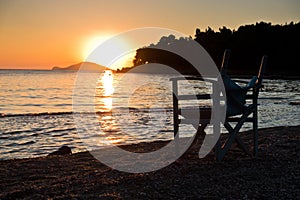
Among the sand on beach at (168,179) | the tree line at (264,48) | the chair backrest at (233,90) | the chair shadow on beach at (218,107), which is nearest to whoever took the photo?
the sand on beach at (168,179)

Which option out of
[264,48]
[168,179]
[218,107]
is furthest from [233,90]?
[264,48]

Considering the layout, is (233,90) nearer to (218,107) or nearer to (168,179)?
Result: (218,107)

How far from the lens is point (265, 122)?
1619 centimetres

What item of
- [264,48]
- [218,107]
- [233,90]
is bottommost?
[218,107]

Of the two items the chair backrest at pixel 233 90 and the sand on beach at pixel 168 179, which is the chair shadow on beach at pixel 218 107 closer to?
the chair backrest at pixel 233 90

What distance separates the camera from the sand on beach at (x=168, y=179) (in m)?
4.62

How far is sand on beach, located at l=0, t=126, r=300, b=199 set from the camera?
4.62 meters

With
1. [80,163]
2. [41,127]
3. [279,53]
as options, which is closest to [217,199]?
[80,163]

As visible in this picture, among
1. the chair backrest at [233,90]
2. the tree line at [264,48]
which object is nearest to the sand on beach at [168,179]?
the chair backrest at [233,90]

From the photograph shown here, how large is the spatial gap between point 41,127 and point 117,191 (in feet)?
38.6

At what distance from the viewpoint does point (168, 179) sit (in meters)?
5.28

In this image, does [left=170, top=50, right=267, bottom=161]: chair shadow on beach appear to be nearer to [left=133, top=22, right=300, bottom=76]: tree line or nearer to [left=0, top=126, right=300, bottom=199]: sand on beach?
[left=0, top=126, right=300, bottom=199]: sand on beach

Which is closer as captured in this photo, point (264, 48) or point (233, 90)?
point (233, 90)

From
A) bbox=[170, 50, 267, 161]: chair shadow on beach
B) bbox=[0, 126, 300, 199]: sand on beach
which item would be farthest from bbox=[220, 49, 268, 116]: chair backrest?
bbox=[0, 126, 300, 199]: sand on beach
